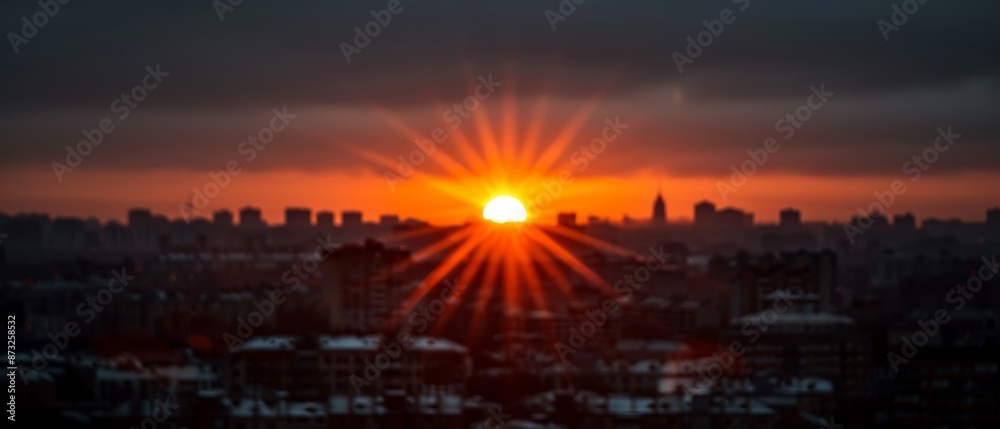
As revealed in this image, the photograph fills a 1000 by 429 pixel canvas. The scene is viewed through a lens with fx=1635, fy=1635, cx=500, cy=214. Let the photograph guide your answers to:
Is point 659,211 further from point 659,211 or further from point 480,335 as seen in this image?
point 480,335

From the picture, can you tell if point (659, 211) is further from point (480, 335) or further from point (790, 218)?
point (480, 335)

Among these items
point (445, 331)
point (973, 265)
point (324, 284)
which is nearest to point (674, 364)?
point (445, 331)

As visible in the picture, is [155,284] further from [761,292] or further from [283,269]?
[761,292]

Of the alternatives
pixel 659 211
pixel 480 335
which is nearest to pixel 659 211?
pixel 659 211

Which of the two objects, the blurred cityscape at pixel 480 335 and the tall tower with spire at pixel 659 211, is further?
the tall tower with spire at pixel 659 211

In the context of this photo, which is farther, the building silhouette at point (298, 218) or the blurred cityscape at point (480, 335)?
the building silhouette at point (298, 218)

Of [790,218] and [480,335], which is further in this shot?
[790,218]

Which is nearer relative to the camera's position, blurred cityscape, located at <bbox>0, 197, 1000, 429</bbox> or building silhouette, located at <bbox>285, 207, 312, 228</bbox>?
blurred cityscape, located at <bbox>0, 197, 1000, 429</bbox>

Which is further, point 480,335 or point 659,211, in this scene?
point 659,211
